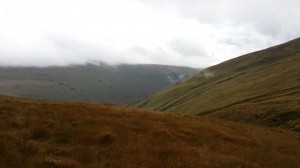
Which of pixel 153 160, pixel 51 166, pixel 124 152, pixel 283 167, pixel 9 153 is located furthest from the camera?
pixel 283 167

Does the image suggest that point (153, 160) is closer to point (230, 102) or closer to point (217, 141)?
point (217, 141)

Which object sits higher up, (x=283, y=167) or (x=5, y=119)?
(x=5, y=119)

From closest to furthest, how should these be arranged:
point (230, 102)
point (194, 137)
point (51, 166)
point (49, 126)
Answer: point (51, 166) → point (49, 126) → point (194, 137) → point (230, 102)

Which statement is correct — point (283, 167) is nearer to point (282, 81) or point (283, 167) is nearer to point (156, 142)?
point (156, 142)

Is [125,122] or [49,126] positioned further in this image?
[125,122]

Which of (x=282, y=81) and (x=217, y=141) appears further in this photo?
(x=282, y=81)

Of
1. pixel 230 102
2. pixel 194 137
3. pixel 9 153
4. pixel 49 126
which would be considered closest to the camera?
pixel 9 153

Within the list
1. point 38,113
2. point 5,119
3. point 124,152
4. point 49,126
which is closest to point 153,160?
point 124,152

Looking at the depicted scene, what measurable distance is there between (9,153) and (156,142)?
6.92 metres

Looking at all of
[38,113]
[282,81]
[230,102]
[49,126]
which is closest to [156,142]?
[49,126]

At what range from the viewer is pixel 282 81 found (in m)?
120

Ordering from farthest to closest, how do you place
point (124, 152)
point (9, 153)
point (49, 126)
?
point (49, 126) → point (124, 152) → point (9, 153)

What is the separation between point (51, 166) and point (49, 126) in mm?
6608

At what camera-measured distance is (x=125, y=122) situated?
23.7m
